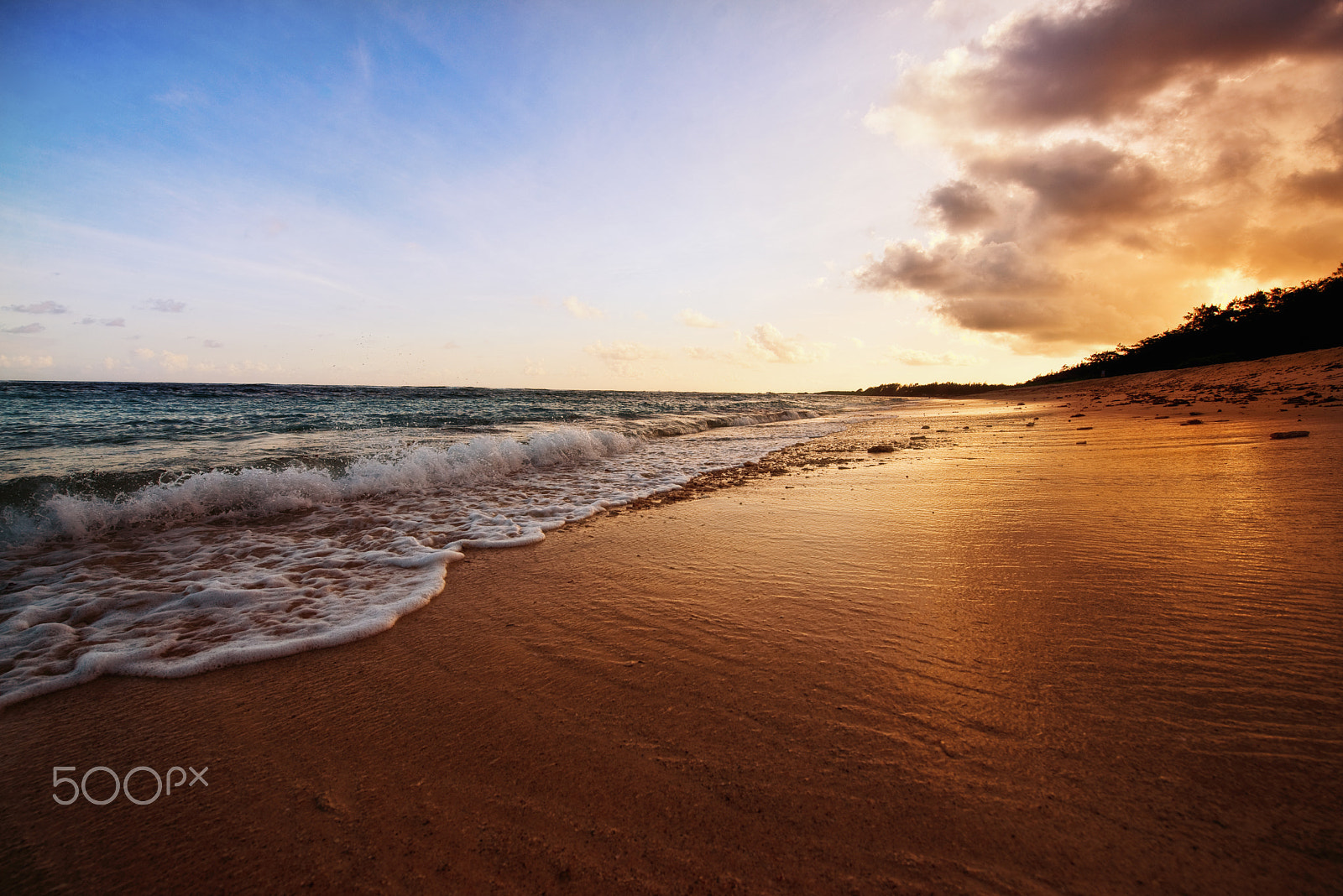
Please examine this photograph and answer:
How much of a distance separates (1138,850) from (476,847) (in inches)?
64.4

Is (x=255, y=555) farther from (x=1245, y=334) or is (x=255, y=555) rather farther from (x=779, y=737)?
(x=1245, y=334)

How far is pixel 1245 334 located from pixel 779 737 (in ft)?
144

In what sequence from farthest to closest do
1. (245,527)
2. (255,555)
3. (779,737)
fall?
1. (245,527)
2. (255,555)
3. (779,737)

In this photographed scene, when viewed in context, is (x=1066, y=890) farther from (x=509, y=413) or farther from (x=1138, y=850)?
(x=509, y=413)

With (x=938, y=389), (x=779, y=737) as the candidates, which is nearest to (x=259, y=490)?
(x=779, y=737)

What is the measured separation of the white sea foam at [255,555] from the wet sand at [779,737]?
0.28m

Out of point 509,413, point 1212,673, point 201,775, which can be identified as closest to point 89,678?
point 201,775

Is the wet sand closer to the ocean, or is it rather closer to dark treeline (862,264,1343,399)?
the ocean

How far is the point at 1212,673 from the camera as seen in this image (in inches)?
71.4

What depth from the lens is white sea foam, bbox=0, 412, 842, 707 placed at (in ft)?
8.95

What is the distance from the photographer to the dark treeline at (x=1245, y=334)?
77.6 ft

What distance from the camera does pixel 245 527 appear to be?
5.14m

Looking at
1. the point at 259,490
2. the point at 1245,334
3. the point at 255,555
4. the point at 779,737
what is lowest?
the point at 255,555

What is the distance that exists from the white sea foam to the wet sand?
0.28 metres
